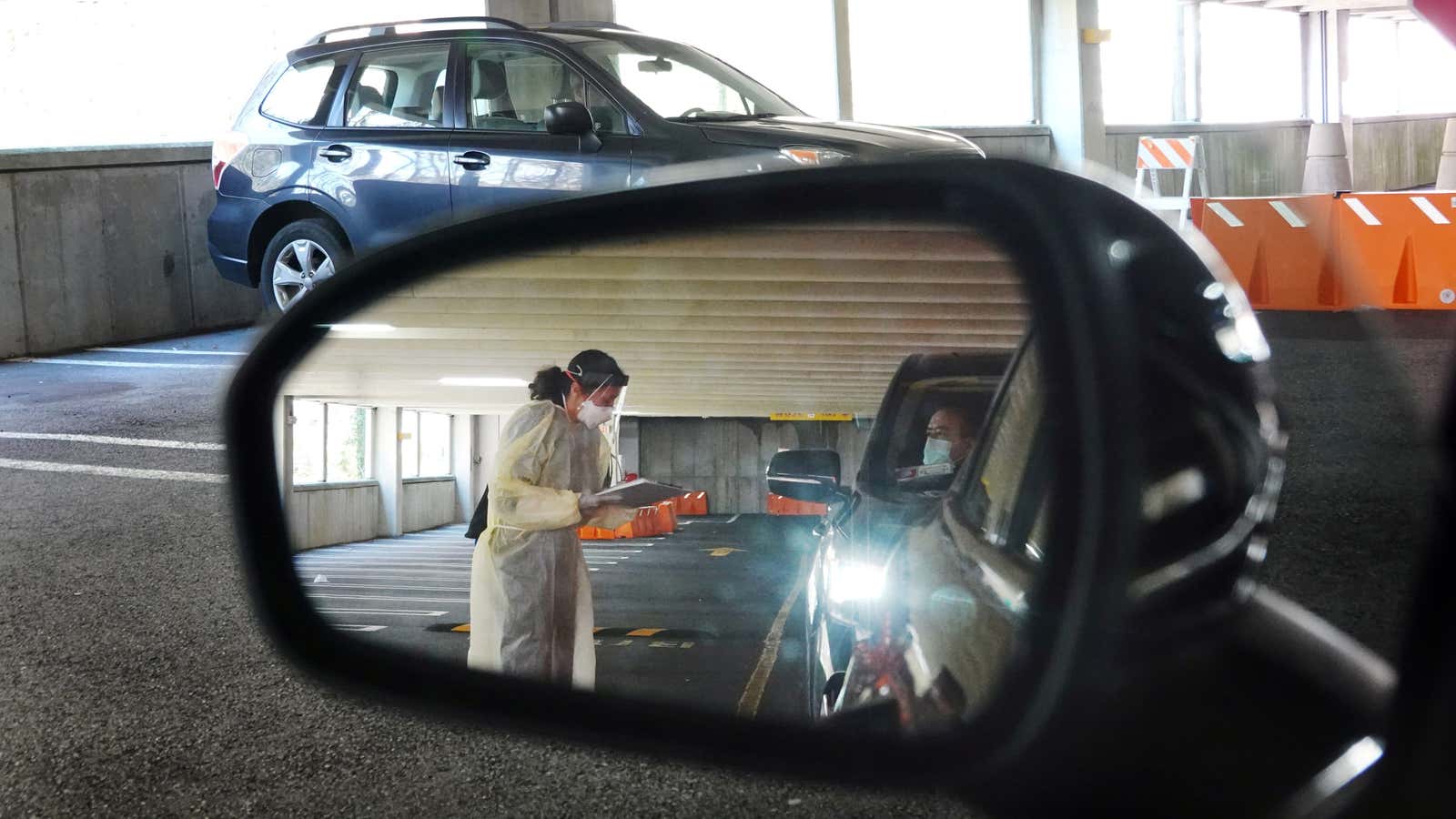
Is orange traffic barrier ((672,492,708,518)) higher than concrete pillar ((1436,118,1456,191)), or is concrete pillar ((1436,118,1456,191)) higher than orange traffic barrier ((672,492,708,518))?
concrete pillar ((1436,118,1456,191))

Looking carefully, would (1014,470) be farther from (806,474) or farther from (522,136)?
(522,136)

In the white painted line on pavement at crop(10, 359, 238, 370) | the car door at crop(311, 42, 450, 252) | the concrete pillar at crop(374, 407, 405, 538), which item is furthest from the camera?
the white painted line on pavement at crop(10, 359, 238, 370)

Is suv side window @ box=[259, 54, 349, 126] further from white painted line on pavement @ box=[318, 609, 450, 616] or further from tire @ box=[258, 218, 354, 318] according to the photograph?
white painted line on pavement @ box=[318, 609, 450, 616]

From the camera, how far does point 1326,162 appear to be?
2253 centimetres

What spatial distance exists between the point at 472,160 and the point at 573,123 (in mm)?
770

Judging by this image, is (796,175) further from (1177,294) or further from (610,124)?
(610,124)

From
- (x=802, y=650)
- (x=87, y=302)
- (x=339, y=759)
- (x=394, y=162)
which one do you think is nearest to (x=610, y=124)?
(x=394, y=162)

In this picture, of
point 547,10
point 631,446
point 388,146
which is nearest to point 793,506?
point 631,446

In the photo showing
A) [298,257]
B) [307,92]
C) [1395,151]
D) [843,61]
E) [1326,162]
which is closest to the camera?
[307,92]

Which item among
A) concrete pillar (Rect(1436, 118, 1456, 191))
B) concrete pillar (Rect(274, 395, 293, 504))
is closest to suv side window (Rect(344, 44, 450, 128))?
concrete pillar (Rect(274, 395, 293, 504))

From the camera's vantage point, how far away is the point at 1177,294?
794 mm

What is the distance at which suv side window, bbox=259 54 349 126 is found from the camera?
8922 mm

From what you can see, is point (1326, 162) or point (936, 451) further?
point (1326, 162)

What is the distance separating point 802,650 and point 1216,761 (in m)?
0.33
